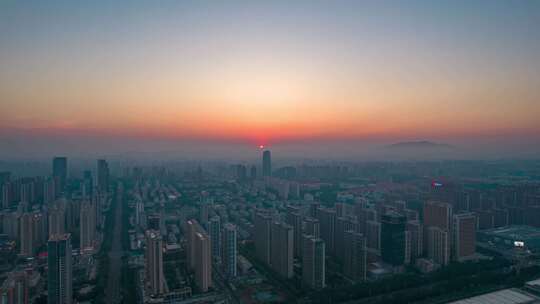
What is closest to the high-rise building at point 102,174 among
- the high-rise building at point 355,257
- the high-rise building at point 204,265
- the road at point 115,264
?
the road at point 115,264

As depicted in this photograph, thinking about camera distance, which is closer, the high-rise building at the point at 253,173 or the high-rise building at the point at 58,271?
the high-rise building at the point at 58,271

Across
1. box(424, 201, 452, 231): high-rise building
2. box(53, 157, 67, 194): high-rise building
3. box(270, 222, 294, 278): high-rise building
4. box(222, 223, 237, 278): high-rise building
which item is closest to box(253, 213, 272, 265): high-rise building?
box(270, 222, 294, 278): high-rise building

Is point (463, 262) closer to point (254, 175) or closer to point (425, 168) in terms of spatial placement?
point (425, 168)

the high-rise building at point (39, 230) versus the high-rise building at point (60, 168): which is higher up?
the high-rise building at point (60, 168)

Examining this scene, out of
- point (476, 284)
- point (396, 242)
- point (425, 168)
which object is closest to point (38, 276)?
point (396, 242)

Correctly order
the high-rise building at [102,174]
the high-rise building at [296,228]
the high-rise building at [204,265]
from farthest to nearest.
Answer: the high-rise building at [102,174]
the high-rise building at [296,228]
the high-rise building at [204,265]

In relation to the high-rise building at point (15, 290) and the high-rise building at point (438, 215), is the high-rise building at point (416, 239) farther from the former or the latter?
the high-rise building at point (15, 290)
